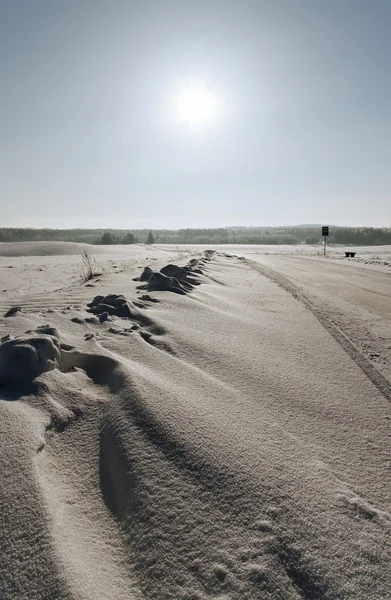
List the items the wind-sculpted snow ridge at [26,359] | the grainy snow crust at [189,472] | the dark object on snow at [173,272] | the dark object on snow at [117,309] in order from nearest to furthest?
the grainy snow crust at [189,472] → the wind-sculpted snow ridge at [26,359] → the dark object on snow at [117,309] → the dark object on snow at [173,272]

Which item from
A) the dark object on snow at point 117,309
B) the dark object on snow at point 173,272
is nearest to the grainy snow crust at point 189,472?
the dark object on snow at point 117,309

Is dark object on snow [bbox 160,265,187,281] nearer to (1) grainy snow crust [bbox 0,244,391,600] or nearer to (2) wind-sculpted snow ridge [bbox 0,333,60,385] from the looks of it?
(1) grainy snow crust [bbox 0,244,391,600]

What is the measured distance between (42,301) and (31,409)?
3.07m

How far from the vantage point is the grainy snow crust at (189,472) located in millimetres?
910

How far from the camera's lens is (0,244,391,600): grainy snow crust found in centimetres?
91

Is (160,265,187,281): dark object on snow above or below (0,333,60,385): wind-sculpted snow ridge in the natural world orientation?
above

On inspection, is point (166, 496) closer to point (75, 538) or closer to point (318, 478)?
point (75, 538)

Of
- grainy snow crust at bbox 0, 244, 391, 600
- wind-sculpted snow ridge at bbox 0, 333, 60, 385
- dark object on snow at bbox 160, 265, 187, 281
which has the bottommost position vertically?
grainy snow crust at bbox 0, 244, 391, 600

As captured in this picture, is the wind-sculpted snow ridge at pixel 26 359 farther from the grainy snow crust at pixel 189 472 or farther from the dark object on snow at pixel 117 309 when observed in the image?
the dark object on snow at pixel 117 309

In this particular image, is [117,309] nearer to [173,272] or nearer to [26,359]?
[26,359]

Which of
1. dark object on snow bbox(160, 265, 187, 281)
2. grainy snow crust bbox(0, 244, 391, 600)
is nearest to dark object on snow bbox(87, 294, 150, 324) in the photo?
grainy snow crust bbox(0, 244, 391, 600)

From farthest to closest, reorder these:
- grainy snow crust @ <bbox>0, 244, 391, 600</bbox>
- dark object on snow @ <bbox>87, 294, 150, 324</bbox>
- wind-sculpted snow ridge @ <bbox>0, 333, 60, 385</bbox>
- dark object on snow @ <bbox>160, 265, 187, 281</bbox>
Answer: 1. dark object on snow @ <bbox>160, 265, 187, 281</bbox>
2. dark object on snow @ <bbox>87, 294, 150, 324</bbox>
3. wind-sculpted snow ridge @ <bbox>0, 333, 60, 385</bbox>
4. grainy snow crust @ <bbox>0, 244, 391, 600</bbox>

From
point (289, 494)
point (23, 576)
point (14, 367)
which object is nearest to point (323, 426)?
point (289, 494)

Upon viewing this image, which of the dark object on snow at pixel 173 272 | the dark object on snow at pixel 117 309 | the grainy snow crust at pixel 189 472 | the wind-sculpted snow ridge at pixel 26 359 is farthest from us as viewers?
the dark object on snow at pixel 173 272
